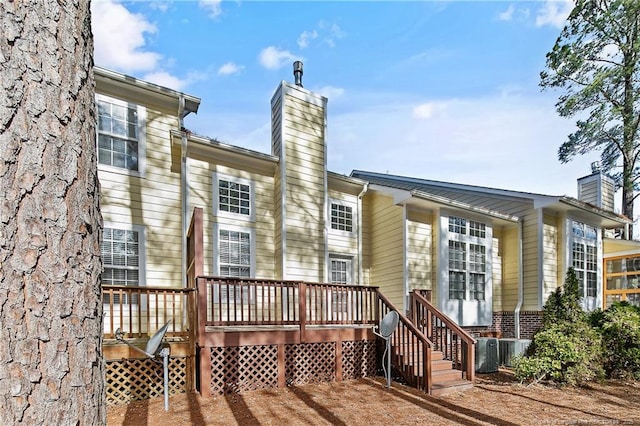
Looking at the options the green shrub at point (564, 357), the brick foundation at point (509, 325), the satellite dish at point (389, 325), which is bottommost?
the brick foundation at point (509, 325)

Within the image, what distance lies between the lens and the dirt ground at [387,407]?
5.20 metres

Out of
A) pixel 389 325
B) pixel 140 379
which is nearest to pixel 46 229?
pixel 140 379

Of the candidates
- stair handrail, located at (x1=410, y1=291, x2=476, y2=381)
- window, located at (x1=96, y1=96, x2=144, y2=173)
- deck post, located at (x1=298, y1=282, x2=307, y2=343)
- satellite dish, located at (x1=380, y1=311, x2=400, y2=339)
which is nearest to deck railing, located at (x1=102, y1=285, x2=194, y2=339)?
deck post, located at (x1=298, y1=282, x2=307, y2=343)

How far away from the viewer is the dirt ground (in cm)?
520

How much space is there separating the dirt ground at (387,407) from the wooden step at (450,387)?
12cm

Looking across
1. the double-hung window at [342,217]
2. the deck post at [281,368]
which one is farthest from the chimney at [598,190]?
the deck post at [281,368]

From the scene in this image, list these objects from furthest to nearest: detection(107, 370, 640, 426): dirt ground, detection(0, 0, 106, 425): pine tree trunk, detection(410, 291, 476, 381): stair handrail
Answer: detection(410, 291, 476, 381): stair handrail, detection(107, 370, 640, 426): dirt ground, detection(0, 0, 106, 425): pine tree trunk

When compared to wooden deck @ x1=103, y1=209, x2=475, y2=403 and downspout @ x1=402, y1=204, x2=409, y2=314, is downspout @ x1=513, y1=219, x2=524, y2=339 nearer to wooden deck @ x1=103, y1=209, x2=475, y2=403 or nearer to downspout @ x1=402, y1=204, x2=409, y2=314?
downspout @ x1=402, y1=204, x2=409, y2=314

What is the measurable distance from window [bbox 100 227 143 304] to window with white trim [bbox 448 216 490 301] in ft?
25.2

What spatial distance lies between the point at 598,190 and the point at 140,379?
17860 mm

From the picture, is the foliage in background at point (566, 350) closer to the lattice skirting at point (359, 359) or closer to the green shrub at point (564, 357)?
the green shrub at point (564, 357)

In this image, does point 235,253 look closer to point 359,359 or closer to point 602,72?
point 359,359

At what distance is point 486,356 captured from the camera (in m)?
8.77

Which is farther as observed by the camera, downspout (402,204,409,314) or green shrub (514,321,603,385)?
downspout (402,204,409,314)
